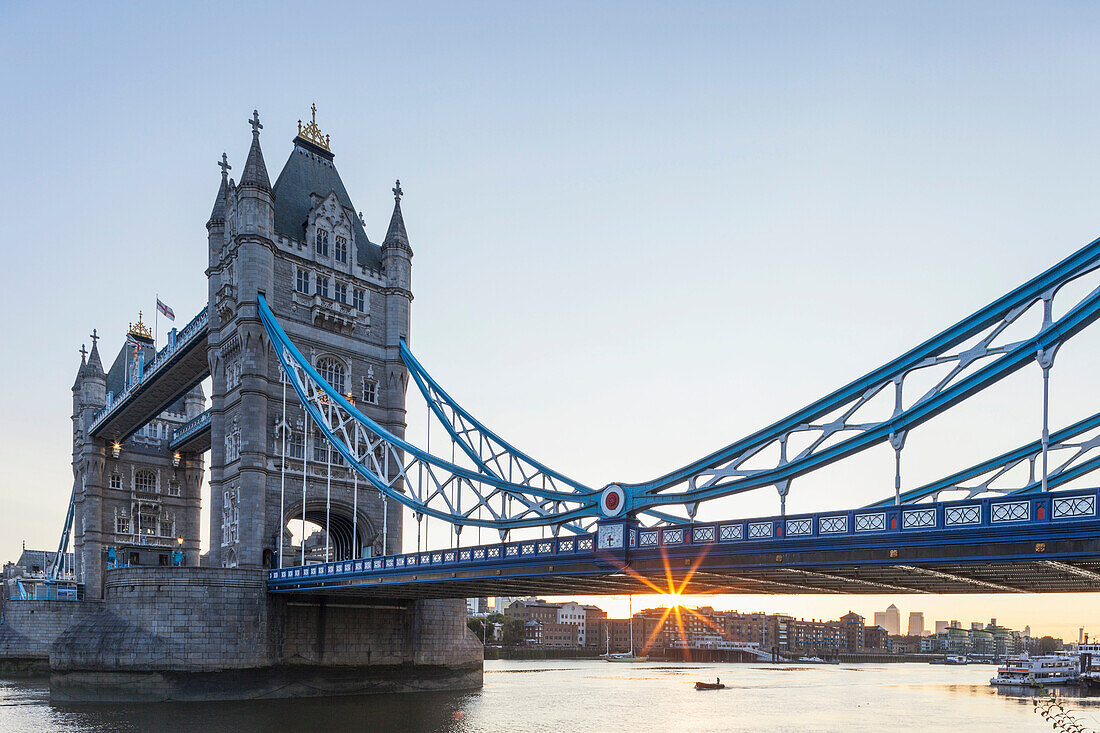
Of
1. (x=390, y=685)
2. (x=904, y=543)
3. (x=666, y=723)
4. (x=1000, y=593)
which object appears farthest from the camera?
(x=390, y=685)

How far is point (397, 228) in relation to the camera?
58.4 metres

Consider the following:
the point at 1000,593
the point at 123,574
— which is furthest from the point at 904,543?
the point at 123,574

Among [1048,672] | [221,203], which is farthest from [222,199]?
[1048,672]

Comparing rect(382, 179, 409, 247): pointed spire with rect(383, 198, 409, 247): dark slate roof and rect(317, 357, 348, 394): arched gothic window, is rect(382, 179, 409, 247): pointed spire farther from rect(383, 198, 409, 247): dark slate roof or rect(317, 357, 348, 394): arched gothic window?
rect(317, 357, 348, 394): arched gothic window

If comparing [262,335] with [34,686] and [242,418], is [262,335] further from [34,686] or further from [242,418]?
[34,686]

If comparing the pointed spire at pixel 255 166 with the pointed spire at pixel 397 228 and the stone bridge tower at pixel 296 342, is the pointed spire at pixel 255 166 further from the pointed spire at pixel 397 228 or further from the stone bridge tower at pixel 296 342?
the pointed spire at pixel 397 228

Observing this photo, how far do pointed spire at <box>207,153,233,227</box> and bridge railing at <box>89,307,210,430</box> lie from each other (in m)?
5.37

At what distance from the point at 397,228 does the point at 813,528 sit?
3884 cm

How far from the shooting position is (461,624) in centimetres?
5244

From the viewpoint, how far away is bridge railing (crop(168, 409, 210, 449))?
68.9m

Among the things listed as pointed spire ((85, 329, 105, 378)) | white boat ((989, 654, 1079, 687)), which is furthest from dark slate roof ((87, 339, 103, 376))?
white boat ((989, 654, 1079, 687))

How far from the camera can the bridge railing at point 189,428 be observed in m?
68.9

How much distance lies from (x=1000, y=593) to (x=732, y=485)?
36.1 feet

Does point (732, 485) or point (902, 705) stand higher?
point (732, 485)
